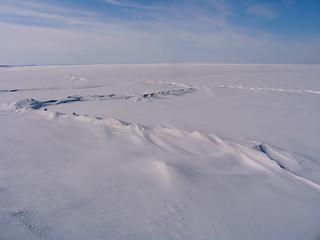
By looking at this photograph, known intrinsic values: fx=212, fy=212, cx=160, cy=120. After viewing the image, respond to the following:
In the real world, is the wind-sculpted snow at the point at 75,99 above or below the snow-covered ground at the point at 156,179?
below

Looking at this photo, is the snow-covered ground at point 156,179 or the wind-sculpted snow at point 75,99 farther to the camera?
the wind-sculpted snow at point 75,99

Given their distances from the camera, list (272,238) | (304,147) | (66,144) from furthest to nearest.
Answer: (304,147), (66,144), (272,238)

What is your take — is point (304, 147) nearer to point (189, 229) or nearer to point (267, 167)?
point (267, 167)

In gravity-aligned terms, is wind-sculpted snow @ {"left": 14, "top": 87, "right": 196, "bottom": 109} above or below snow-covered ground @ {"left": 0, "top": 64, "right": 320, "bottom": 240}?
below

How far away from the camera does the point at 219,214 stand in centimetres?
135

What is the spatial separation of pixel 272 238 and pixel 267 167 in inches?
33.3

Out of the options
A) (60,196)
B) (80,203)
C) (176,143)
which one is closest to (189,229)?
(80,203)

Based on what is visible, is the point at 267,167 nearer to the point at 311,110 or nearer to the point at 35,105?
the point at 311,110

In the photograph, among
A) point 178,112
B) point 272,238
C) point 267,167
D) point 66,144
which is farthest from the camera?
point 178,112

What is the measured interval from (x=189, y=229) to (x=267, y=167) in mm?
1085

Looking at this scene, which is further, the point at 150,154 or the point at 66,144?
the point at 66,144

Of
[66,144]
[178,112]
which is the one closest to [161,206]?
[66,144]

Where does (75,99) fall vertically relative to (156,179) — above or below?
below

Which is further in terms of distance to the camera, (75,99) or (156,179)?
(75,99)
